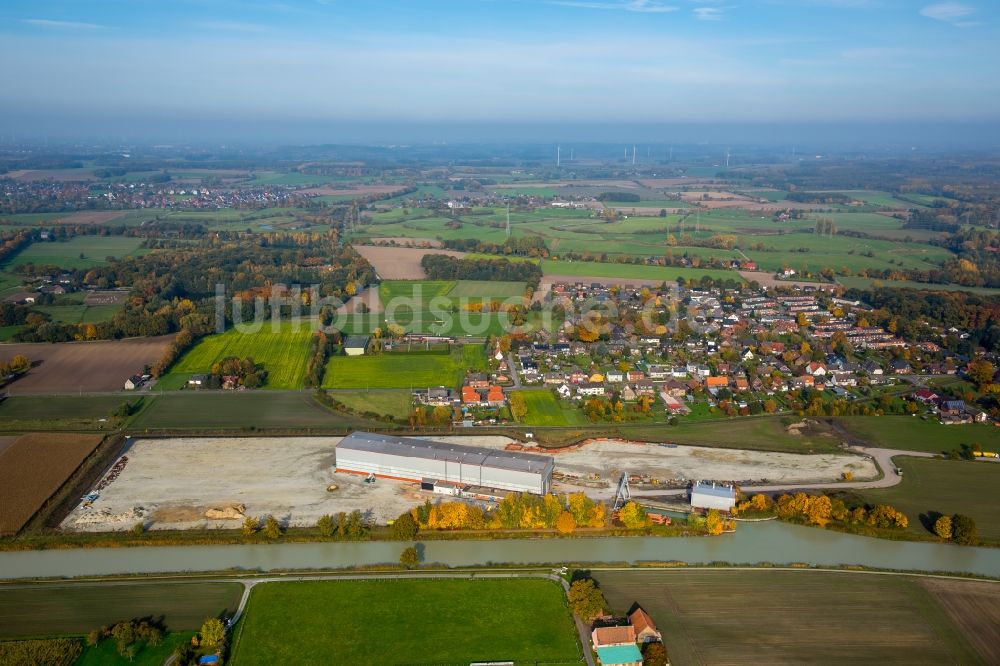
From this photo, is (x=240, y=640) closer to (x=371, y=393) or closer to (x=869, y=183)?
(x=371, y=393)

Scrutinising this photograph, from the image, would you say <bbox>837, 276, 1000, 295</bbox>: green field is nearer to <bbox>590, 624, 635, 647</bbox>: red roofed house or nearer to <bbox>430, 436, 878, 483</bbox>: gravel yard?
<bbox>430, 436, 878, 483</bbox>: gravel yard

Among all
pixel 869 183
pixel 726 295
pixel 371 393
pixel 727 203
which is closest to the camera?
pixel 371 393

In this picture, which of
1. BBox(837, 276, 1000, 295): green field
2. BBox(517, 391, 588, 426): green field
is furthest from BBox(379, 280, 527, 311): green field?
BBox(837, 276, 1000, 295): green field

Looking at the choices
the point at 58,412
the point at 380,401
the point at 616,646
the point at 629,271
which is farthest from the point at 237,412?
the point at 629,271

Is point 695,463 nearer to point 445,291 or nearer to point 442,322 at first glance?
point 442,322

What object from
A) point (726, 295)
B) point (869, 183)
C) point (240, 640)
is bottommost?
point (240, 640)

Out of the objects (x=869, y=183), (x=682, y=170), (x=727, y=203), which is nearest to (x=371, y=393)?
(x=727, y=203)

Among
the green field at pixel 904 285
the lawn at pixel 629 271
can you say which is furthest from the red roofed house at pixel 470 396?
the green field at pixel 904 285
